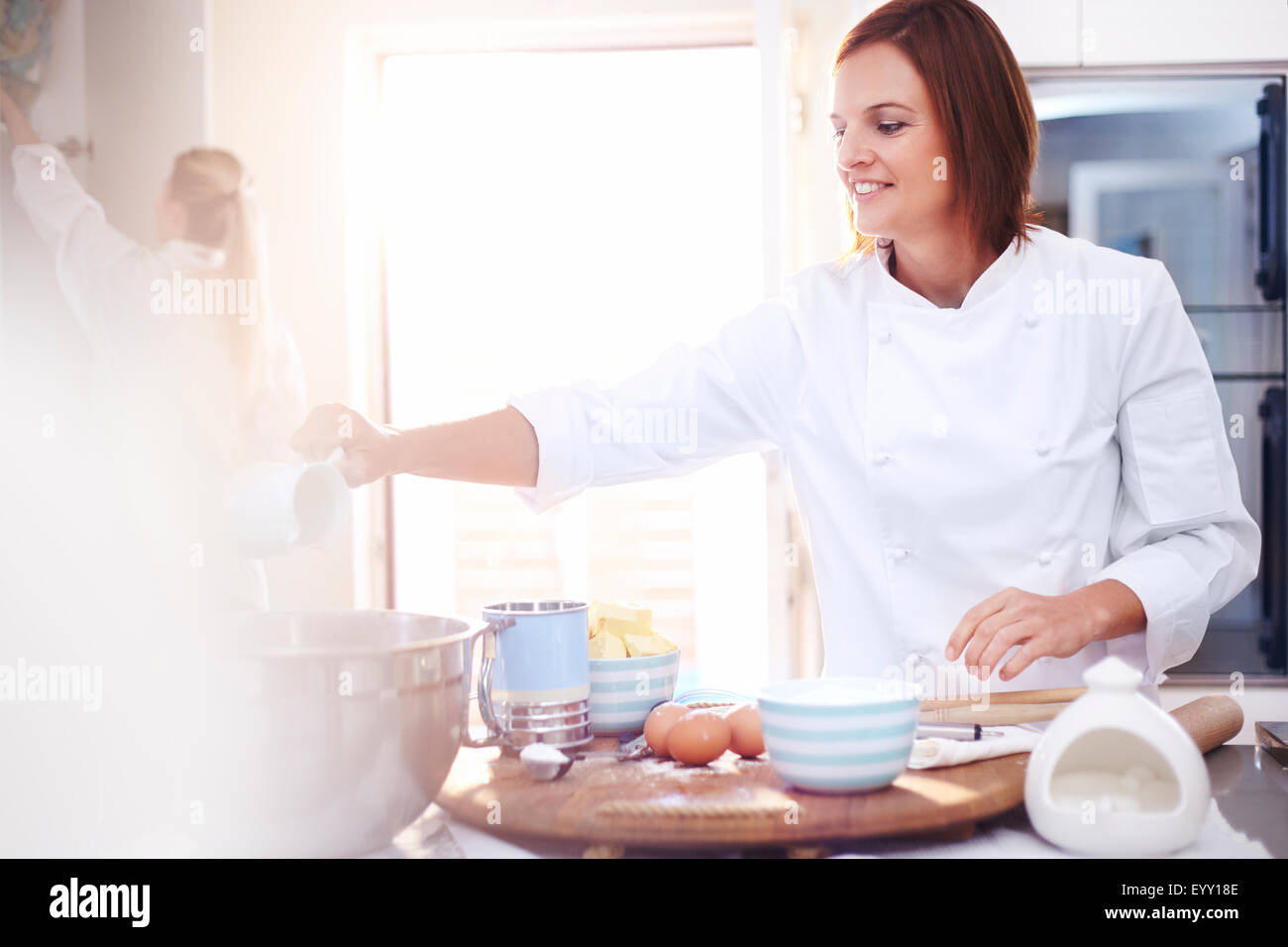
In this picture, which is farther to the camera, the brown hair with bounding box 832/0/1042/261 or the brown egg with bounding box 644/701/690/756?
the brown hair with bounding box 832/0/1042/261

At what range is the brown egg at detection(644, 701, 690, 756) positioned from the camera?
82cm

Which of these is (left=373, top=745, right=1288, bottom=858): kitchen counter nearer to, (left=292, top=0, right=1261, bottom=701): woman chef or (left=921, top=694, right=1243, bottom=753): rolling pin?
(left=921, top=694, right=1243, bottom=753): rolling pin

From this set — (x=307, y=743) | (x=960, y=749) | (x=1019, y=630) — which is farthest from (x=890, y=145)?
(x=307, y=743)

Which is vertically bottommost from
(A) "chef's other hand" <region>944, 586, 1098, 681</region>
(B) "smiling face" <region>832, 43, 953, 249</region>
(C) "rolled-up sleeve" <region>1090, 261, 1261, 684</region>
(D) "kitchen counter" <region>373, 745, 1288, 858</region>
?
(D) "kitchen counter" <region>373, 745, 1288, 858</region>

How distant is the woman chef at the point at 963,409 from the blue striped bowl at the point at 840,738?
415 millimetres

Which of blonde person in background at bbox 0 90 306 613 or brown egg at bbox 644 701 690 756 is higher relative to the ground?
blonde person in background at bbox 0 90 306 613

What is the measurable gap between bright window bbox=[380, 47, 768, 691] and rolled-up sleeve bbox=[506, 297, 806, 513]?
2037 mm

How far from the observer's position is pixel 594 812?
2.23 ft

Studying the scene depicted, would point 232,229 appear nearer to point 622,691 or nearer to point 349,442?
point 349,442

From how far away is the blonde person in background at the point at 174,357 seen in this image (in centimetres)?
154

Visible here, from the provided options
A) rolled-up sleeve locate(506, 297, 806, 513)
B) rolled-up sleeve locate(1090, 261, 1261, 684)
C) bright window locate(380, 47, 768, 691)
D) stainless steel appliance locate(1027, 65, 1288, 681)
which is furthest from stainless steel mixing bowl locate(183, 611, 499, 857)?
bright window locate(380, 47, 768, 691)
